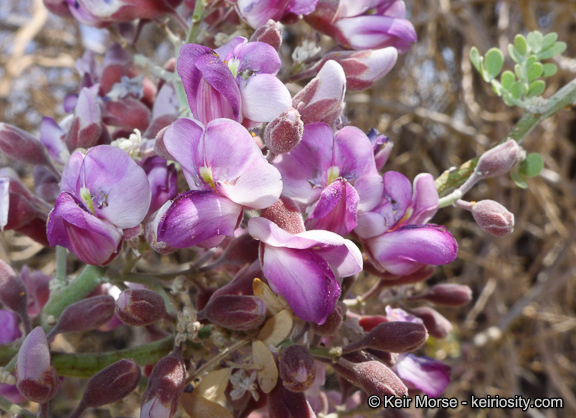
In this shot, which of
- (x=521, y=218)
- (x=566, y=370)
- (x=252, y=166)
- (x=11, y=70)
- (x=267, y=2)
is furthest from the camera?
(x=566, y=370)

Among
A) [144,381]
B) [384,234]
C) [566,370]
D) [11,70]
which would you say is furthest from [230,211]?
[566,370]


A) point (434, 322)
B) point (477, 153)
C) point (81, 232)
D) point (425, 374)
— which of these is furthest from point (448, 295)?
point (477, 153)

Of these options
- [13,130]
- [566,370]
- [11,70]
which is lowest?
[566,370]

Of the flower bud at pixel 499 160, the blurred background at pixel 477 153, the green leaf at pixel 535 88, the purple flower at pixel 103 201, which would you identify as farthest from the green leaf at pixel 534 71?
the blurred background at pixel 477 153

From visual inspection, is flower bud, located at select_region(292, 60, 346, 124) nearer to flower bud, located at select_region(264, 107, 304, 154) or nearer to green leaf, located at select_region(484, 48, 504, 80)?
flower bud, located at select_region(264, 107, 304, 154)

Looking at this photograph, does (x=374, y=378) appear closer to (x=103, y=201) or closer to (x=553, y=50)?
(x=103, y=201)

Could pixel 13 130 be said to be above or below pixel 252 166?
below

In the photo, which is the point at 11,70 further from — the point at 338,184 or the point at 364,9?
the point at 338,184
